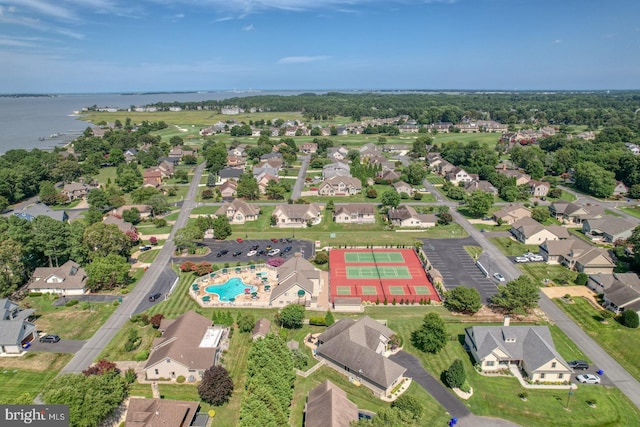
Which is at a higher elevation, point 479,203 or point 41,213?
point 479,203

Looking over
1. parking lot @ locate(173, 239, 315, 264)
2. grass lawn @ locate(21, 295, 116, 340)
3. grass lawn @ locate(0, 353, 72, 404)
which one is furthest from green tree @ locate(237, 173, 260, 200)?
grass lawn @ locate(0, 353, 72, 404)

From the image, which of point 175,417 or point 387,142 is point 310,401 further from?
point 387,142

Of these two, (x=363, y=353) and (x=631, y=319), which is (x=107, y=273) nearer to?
(x=363, y=353)

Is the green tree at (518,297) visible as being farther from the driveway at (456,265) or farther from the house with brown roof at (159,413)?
the house with brown roof at (159,413)

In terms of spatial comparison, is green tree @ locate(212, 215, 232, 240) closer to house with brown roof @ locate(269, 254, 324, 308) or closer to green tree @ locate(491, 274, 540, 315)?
house with brown roof @ locate(269, 254, 324, 308)

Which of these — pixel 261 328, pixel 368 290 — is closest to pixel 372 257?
pixel 368 290

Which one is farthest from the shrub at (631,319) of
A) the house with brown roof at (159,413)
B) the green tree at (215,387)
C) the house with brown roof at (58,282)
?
the house with brown roof at (58,282)
